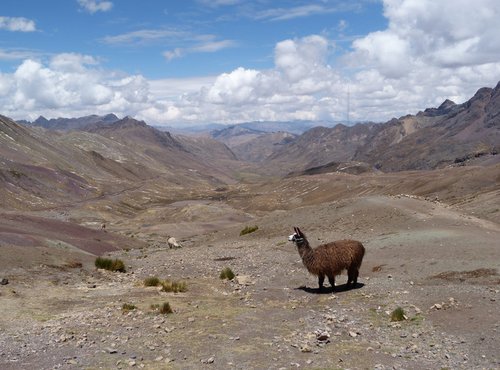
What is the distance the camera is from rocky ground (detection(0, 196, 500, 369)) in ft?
46.9

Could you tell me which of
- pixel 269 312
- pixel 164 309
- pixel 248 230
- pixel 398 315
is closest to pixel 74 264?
pixel 164 309

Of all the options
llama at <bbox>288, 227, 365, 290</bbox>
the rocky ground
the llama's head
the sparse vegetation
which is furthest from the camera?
the sparse vegetation

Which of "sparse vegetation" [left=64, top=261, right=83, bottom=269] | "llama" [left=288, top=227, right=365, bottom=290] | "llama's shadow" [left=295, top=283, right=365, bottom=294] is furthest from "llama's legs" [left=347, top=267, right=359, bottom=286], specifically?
"sparse vegetation" [left=64, top=261, right=83, bottom=269]

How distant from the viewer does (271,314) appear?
63.6ft

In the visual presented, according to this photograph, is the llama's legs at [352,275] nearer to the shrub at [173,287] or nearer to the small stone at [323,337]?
the small stone at [323,337]

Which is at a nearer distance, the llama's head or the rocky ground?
the rocky ground

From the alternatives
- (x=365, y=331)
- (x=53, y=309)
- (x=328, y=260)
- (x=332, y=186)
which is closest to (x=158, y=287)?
(x=53, y=309)

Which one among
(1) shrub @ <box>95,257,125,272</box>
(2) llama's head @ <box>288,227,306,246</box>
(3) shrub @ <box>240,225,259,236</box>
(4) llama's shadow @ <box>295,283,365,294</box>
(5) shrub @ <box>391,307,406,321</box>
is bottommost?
(3) shrub @ <box>240,225,259,236</box>

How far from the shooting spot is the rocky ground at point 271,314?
1429cm

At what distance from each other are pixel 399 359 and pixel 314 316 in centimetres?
497

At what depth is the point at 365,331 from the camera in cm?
1658

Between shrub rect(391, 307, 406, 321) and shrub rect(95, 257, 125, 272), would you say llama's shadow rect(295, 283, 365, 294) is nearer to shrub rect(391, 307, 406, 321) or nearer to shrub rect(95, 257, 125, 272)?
shrub rect(391, 307, 406, 321)

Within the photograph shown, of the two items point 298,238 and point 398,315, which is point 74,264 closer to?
point 298,238

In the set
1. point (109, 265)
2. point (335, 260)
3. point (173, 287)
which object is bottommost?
point (109, 265)
